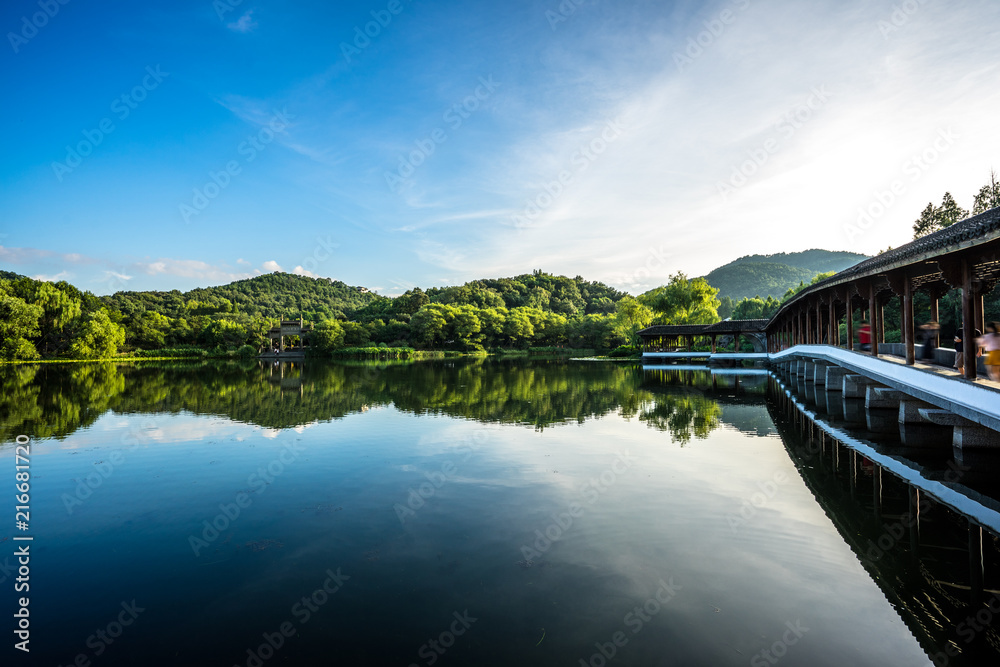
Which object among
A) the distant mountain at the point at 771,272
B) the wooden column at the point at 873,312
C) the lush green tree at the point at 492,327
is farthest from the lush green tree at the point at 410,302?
the distant mountain at the point at 771,272

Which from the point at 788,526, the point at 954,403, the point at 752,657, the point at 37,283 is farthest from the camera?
the point at 37,283

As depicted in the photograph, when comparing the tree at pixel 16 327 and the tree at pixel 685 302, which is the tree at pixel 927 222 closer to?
the tree at pixel 685 302

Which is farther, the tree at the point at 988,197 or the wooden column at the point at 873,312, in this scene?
the tree at the point at 988,197

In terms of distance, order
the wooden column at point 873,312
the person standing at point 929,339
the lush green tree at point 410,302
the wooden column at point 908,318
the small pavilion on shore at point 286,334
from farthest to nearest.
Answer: the lush green tree at point 410,302 → the small pavilion on shore at point 286,334 → the wooden column at point 873,312 → the person standing at point 929,339 → the wooden column at point 908,318

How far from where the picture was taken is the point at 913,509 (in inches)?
272

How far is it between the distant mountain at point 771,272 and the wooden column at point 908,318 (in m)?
131

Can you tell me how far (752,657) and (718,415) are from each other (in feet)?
41.3

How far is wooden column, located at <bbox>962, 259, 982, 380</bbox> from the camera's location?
796 centimetres

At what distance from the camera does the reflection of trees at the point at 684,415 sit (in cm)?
1276

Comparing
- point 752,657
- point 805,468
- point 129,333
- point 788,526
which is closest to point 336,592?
point 752,657

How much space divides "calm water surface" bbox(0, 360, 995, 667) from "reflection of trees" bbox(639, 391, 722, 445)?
808 millimetres

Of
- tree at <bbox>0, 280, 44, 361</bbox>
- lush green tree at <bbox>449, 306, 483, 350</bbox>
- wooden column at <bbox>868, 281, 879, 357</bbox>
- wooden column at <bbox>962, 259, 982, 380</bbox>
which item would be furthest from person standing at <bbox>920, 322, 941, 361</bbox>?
lush green tree at <bbox>449, 306, 483, 350</bbox>

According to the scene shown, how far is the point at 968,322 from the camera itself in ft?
26.2

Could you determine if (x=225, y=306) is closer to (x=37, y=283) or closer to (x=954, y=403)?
(x=37, y=283)
